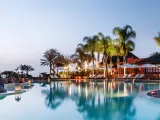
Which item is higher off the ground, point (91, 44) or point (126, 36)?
point (126, 36)

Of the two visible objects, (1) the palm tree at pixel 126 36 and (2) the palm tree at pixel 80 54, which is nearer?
(1) the palm tree at pixel 126 36

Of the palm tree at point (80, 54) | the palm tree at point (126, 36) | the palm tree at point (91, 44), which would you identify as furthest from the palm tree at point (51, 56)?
the palm tree at point (126, 36)

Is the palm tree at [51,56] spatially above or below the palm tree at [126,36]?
below

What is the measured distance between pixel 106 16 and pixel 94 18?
57.0 inches

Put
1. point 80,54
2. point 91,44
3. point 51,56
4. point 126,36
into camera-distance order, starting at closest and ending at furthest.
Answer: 1. point 126,36
2. point 91,44
3. point 80,54
4. point 51,56

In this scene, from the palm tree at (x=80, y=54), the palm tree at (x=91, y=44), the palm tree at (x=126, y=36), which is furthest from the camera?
the palm tree at (x=80, y=54)

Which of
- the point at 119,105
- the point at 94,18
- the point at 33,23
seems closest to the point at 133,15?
the point at 94,18

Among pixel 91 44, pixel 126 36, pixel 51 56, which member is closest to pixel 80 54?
pixel 91 44

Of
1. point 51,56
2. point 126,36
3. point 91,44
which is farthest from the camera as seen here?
point 51,56

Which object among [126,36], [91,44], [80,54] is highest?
[126,36]

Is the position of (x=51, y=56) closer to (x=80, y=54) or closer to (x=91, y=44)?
(x=80, y=54)

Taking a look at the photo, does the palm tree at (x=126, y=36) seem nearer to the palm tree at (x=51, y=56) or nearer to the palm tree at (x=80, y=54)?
the palm tree at (x=80, y=54)

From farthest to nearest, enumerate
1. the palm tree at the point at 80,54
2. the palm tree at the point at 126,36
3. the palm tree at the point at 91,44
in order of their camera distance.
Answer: the palm tree at the point at 80,54, the palm tree at the point at 91,44, the palm tree at the point at 126,36

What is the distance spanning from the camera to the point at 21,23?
31.4 metres
